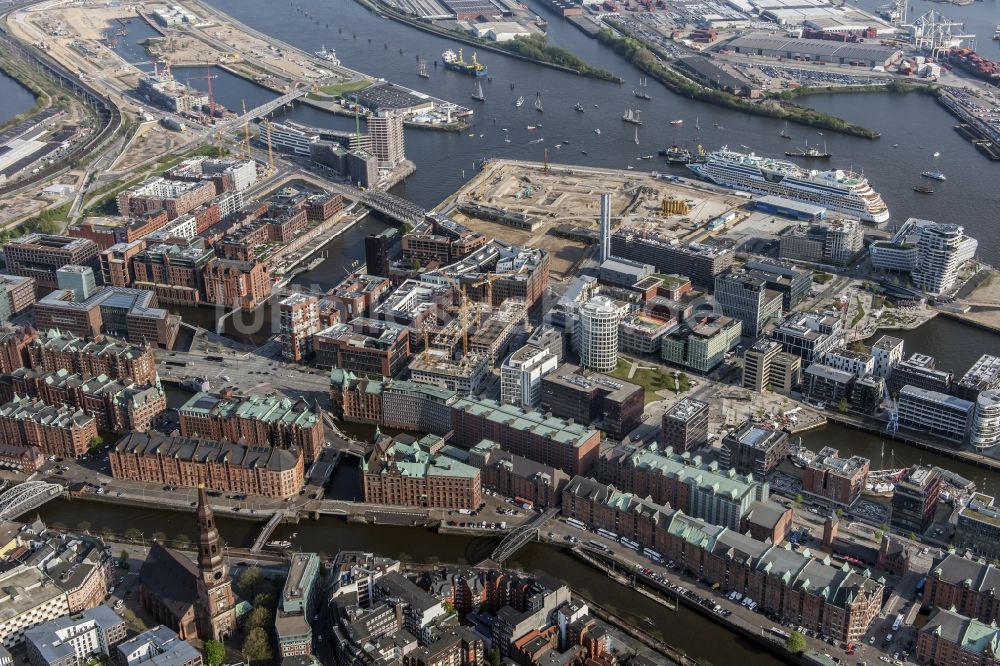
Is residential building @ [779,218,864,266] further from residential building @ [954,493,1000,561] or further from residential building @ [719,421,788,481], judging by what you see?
residential building @ [954,493,1000,561]

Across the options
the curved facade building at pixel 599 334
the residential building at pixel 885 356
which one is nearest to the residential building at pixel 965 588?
the residential building at pixel 885 356

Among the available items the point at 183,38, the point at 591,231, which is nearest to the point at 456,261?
the point at 591,231

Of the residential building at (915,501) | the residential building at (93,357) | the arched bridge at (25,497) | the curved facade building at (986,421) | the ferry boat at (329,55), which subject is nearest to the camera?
the residential building at (915,501)

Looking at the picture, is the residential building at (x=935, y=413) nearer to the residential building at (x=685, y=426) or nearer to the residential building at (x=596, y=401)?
the residential building at (x=685, y=426)

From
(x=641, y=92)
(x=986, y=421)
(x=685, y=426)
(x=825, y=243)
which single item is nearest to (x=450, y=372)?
(x=685, y=426)

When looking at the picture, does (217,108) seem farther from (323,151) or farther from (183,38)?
(183,38)

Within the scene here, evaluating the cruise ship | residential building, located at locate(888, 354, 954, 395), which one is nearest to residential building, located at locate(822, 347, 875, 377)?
residential building, located at locate(888, 354, 954, 395)
